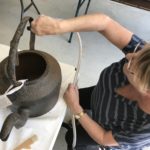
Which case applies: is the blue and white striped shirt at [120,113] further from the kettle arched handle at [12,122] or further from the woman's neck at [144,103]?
the kettle arched handle at [12,122]

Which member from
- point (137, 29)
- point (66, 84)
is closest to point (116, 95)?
point (66, 84)

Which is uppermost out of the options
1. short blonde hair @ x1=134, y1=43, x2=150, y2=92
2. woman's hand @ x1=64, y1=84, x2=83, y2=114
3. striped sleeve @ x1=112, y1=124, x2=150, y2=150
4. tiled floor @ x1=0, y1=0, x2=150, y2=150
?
short blonde hair @ x1=134, y1=43, x2=150, y2=92

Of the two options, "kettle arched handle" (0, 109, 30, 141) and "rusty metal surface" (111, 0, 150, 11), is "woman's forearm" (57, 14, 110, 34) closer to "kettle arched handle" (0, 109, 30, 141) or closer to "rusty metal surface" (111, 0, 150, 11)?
"kettle arched handle" (0, 109, 30, 141)

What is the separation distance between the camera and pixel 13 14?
2285 mm

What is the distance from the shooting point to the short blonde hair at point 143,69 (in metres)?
0.79

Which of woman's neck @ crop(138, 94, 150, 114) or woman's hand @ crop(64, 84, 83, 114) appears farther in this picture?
woman's hand @ crop(64, 84, 83, 114)

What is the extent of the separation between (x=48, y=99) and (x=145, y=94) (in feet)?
0.94

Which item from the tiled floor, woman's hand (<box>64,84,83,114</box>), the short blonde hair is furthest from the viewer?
the tiled floor

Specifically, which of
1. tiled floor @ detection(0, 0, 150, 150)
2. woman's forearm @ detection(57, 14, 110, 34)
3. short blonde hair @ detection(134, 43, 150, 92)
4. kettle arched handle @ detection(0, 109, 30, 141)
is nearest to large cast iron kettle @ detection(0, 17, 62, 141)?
kettle arched handle @ detection(0, 109, 30, 141)

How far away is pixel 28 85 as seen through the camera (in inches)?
32.5

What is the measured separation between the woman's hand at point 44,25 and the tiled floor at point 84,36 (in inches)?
40.7

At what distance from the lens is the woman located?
3.05ft

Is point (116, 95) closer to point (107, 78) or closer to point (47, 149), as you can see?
point (107, 78)

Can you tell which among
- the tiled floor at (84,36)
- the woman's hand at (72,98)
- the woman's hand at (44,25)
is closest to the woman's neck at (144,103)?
the woman's hand at (72,98)
